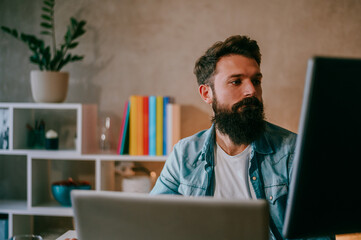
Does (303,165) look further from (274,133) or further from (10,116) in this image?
(10,116)

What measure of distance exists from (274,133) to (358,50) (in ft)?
4.42

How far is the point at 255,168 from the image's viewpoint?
1.49 metres

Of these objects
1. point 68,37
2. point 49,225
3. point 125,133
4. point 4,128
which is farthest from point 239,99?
point 49,225

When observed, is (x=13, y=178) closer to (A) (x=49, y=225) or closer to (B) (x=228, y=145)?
(A) (x=49, y=225)

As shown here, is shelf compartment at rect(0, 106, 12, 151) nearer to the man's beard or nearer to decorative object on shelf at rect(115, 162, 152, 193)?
decorative object on shelf at rect(115, 162, 152, 193)

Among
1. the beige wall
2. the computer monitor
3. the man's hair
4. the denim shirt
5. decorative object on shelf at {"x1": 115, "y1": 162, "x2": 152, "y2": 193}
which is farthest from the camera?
the beige wall

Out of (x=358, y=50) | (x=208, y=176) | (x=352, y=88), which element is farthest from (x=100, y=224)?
(x=358, y=50)

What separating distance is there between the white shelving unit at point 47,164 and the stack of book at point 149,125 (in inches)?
2.7

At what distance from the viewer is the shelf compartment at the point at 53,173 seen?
2502 mm

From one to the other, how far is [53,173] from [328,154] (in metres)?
2.48

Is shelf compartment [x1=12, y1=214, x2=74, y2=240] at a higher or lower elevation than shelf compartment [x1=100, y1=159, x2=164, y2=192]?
lower

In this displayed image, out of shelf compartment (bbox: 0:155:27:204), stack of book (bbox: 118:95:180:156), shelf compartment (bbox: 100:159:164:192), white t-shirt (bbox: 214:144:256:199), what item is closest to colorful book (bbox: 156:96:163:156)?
stack of book (bbox: 118:95:180:156)

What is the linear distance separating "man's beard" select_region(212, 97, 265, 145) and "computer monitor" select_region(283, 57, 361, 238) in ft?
3.00

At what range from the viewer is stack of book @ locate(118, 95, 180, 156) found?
7.63ft
